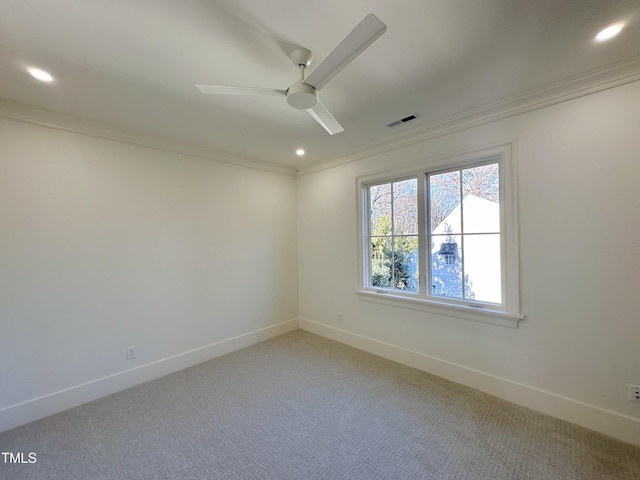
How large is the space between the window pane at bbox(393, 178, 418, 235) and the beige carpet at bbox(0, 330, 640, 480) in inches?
62.1

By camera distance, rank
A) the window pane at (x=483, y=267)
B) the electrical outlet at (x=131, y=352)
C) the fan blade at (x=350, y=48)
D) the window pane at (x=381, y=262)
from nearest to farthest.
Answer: the fan blade at (x=350, y=48) → the window pane at (x=483, y=267) → the electrical outlet at (x=131, y=352) → the window pane at (x=381, y=262)

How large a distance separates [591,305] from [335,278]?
2.52m

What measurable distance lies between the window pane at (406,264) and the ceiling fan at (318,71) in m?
1.68

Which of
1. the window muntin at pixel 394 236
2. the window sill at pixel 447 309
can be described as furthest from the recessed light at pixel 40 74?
the window sill at pixel 447 309

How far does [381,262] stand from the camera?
339cm

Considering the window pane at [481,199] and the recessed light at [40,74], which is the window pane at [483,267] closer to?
the window pane at [481,199]

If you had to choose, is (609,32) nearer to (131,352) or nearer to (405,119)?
(405,119)

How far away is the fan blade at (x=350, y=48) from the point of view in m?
1.13

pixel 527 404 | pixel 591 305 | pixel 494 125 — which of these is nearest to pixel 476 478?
pixel 527 404

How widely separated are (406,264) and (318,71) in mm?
2292

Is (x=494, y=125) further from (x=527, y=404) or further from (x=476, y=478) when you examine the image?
(x=476, y=478)

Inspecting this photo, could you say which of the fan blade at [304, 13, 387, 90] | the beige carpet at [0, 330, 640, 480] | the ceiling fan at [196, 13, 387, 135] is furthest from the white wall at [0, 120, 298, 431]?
the fan blade at [304, 13, 387, 90]

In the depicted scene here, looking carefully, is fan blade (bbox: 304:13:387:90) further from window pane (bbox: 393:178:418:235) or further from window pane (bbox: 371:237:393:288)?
window pane (bbox: 371:237:393:288)

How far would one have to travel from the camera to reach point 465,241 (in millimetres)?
2670
